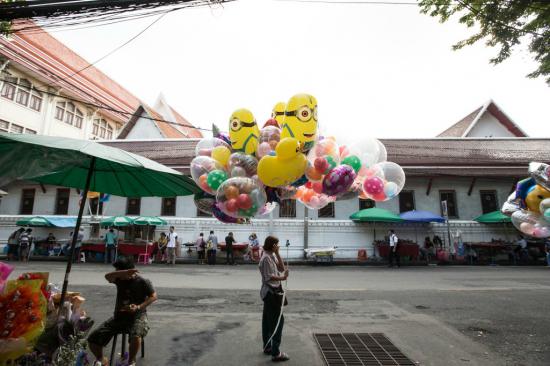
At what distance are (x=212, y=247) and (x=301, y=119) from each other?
45.0 ft

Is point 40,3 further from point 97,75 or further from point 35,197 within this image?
point 97,75

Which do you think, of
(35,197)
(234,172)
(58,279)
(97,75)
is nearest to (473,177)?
(234,172)

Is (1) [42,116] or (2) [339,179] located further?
(1) [42,116]

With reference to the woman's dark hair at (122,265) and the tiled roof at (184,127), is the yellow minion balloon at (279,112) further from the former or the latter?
the tiled roof at (184,127)

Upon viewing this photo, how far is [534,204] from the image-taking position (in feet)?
16.0

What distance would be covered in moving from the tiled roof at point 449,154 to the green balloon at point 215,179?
49.4 feet

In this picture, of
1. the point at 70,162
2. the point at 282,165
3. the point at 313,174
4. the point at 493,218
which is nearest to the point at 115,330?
the point at 70,162

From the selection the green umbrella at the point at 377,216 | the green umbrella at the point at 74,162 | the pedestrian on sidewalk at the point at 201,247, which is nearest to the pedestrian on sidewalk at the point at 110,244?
the pedestrian on sidewalk at the point at 201,247

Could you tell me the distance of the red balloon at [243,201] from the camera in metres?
3.96

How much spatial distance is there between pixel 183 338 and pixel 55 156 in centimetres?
335

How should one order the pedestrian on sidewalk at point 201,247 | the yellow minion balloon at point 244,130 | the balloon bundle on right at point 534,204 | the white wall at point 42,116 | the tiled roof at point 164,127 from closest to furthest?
1. the yellow minion balloon at point 244,130
2. the balloon bundle on right at point 534,204
3. the pedestrian on sidewalk at point 201,247
4. the white wall at point 42,116
5. the tiled roof at point 164,127

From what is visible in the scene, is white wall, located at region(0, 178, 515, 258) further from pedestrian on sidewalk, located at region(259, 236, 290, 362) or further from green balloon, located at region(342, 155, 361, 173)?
green balloon, located at region(342, 155, 361, 173)

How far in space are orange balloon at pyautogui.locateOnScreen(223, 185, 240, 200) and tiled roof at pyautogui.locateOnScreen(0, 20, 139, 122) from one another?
61.6 ft

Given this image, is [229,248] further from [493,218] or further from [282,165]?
[493,218]
